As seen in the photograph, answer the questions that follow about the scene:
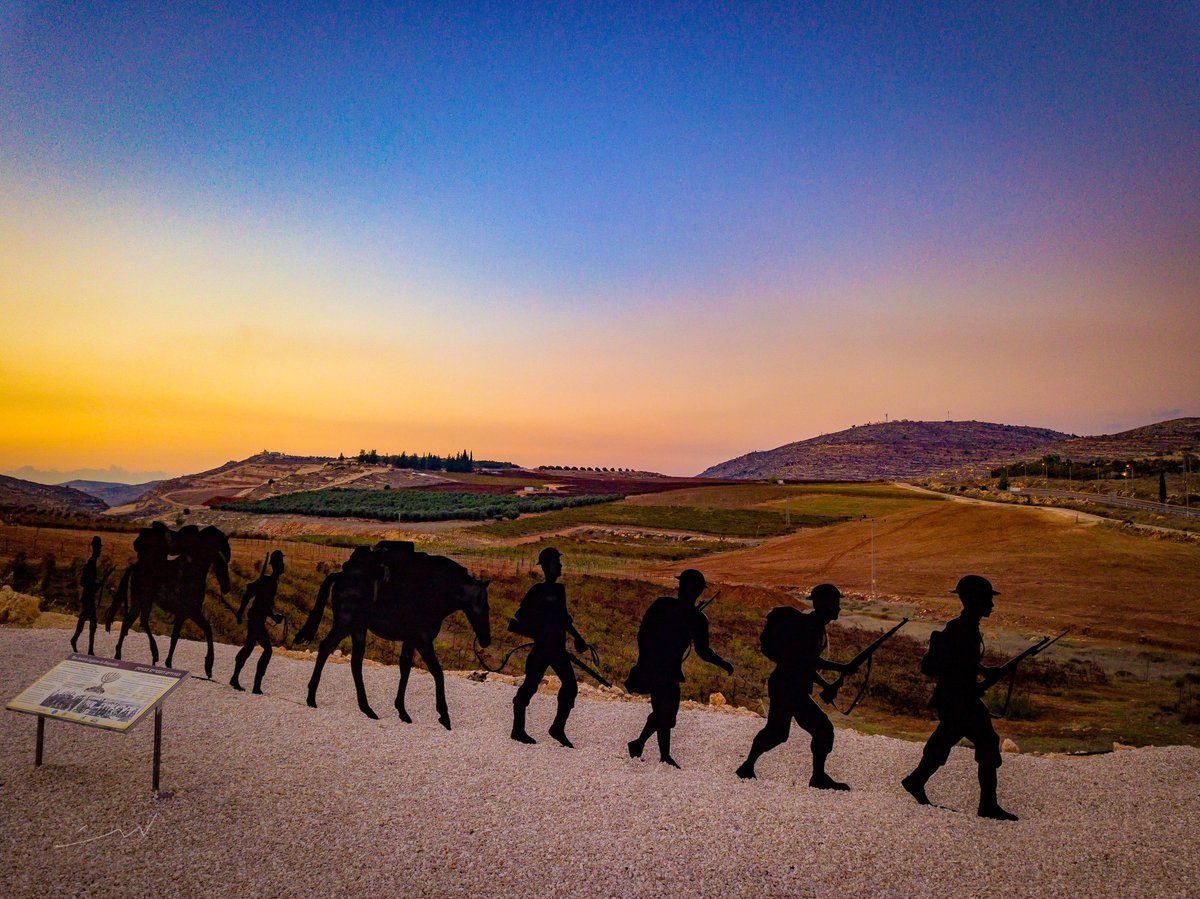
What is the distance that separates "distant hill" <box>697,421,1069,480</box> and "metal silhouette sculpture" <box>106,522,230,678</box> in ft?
441

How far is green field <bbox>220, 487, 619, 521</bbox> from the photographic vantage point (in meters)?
65.2

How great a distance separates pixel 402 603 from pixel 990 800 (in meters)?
8.15

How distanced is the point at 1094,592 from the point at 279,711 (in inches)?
1223

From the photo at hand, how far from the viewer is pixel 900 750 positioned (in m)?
10.3

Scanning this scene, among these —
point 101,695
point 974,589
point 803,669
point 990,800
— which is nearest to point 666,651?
point 803,669

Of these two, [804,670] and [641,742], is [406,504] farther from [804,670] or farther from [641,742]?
[804,670]

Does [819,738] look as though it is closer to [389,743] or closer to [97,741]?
[389,743]

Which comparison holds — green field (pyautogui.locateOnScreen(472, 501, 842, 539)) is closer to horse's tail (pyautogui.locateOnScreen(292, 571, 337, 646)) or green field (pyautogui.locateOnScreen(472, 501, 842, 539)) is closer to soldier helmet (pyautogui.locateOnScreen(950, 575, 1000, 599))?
horse's tail (pyautogui.locateOnScreen(292, 571, 337, 646))

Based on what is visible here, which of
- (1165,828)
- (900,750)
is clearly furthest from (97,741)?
(1165,828)

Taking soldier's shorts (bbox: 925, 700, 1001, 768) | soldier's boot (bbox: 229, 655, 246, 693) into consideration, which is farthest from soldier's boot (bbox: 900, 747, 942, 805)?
soldier's boot (bbox: 229, 655, 246, 693)

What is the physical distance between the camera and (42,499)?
4862 centimetres

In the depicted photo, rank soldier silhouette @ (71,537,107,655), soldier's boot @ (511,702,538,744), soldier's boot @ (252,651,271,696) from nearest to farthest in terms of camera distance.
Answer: soldier's boot @ (511,702,538,744) → soldier's boot @ (252,651,271,696) → soldier silhouette @ (71,537,107,655)

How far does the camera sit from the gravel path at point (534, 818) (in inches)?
251

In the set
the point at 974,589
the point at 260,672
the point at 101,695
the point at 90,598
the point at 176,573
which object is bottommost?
the point at 260,672
